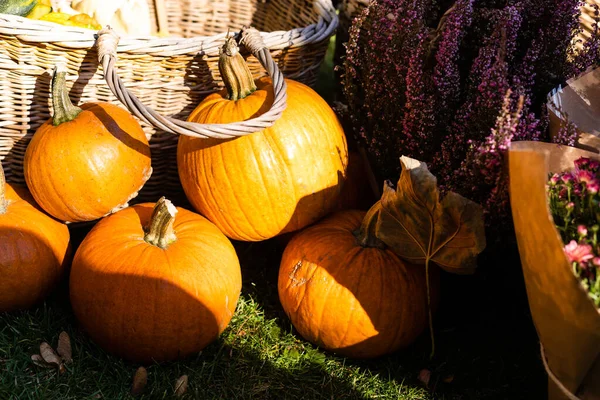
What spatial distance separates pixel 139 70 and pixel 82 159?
0.37m

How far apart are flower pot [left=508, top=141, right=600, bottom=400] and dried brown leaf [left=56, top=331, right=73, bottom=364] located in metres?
1.30

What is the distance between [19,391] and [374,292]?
1.03 meters

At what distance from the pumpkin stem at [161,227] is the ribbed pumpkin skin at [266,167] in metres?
0.22

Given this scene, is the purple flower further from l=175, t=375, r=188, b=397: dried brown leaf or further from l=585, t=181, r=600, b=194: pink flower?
l=175, t=375, r=188, b=397: dried brown leaf

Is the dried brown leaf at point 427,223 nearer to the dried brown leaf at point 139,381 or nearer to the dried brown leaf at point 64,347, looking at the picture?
the dried brown leaf at point 139,381

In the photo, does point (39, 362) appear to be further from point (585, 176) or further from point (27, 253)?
point (585, 176)

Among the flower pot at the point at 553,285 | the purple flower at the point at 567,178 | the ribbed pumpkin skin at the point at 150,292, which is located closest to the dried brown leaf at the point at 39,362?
the ribbed pumpkin skin at the point at 150,292

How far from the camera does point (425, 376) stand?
195 centimetres

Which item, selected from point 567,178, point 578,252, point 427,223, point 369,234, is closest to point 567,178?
point 567,178

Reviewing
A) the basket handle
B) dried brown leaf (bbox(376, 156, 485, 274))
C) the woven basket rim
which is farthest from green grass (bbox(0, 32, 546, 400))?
the woven basket rim

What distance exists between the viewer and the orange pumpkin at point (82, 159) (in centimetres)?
200

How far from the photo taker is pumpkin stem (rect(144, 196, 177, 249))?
73.5 inches

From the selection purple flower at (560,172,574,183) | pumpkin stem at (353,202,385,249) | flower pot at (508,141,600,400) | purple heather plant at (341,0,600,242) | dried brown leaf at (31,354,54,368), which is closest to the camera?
flower pot at (508,141,600,400)

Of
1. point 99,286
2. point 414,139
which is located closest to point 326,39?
point 414,139
